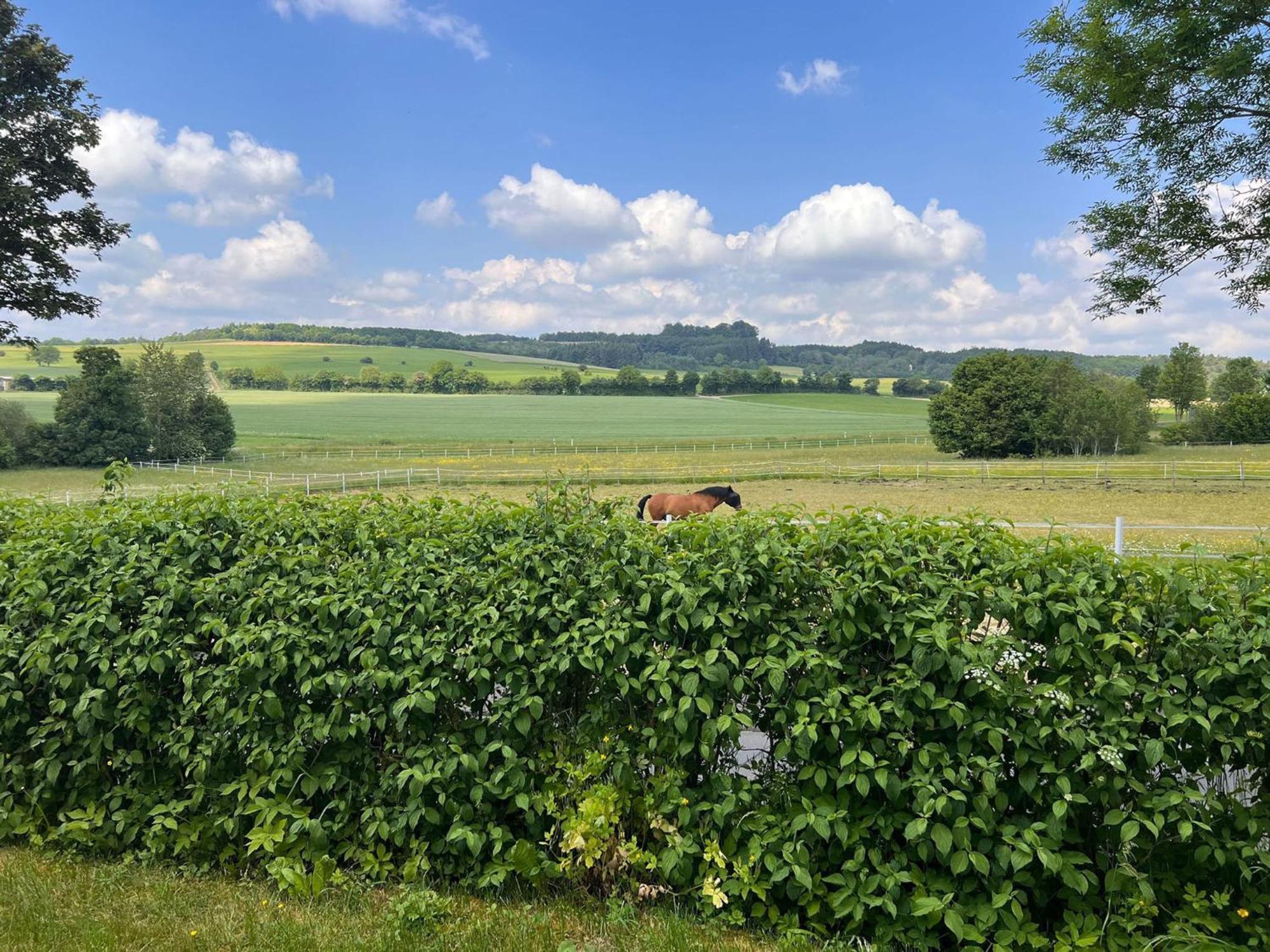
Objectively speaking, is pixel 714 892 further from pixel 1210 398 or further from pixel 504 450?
pixel 1210 398

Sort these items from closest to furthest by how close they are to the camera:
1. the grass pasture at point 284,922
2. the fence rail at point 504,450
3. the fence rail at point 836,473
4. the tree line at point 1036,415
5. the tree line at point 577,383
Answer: the grass pasture at point 284,922 → the fence rail at point 836,473 → the fence rail at point 504,450 → the tree line at point 1036,415 → the tree line at point 577,383

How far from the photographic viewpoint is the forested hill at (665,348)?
9462cm

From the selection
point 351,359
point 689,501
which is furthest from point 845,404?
point 689,501

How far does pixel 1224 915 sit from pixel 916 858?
1078 mm

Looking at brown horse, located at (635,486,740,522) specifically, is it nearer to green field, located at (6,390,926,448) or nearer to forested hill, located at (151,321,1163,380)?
green field, located at (6,390,926,448)

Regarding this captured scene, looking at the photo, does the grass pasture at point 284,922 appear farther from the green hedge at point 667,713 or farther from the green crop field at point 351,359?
the green crop field at point 351,359

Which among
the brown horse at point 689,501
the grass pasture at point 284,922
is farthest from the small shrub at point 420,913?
the brown horse at point 689,501

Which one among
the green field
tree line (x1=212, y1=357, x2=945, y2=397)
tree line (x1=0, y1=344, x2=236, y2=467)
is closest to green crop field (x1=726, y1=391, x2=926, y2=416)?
the green field

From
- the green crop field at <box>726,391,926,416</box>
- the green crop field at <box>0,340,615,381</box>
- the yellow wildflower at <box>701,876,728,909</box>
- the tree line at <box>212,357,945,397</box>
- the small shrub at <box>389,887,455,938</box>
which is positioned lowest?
the small shrub at <box>389,887,455,938</box>

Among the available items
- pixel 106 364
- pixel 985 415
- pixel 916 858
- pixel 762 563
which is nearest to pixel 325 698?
pixel 762 563

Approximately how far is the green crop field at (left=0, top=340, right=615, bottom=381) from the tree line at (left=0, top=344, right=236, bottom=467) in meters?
42.8

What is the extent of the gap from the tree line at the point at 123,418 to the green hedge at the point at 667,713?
42851mm

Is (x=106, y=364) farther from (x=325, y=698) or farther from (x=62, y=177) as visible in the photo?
(x=325, y=698)

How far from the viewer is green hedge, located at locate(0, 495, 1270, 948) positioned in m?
2.68
